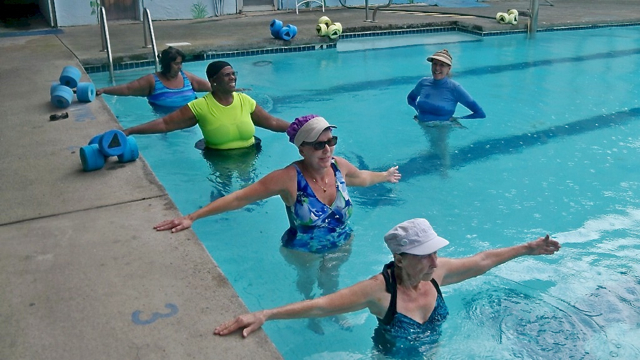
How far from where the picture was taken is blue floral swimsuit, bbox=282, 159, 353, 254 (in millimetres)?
3918

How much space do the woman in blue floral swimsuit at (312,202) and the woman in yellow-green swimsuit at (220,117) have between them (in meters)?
1.69

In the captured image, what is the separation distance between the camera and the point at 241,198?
3.74 meters

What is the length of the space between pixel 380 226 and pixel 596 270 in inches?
70.8

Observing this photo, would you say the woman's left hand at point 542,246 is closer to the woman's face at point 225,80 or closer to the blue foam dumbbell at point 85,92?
the woman's face at point 225,80

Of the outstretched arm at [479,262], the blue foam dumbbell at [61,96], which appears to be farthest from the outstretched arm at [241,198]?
the blue foam dumbbell at [61,96]

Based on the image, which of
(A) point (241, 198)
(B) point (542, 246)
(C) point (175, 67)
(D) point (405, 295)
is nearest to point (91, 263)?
(A) point (241, 198)

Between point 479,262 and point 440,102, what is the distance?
Answer: 13.3 feet

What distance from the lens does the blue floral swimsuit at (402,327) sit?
3.12 metres

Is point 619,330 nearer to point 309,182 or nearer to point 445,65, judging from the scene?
point 309,182

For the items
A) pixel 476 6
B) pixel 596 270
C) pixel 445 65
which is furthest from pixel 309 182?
pixel 476 6

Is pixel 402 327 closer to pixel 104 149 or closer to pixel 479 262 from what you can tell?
pixel 479 262

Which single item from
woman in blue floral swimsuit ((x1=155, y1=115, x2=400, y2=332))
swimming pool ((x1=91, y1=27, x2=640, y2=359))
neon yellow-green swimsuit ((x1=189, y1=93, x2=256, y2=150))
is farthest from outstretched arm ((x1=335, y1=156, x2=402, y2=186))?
neon yellow-green swimsuit ((x1=189, y1=93, x2=256, y2=150))

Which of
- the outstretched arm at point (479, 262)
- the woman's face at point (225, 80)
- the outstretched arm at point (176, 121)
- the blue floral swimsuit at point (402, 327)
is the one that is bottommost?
the blue floral swimsuit at point (402, 327)

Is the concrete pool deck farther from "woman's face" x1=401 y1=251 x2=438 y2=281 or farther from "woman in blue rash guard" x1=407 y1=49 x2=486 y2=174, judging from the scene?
"woman in blue rash guard" x1=407 y1=49 x2=486 y2=174
